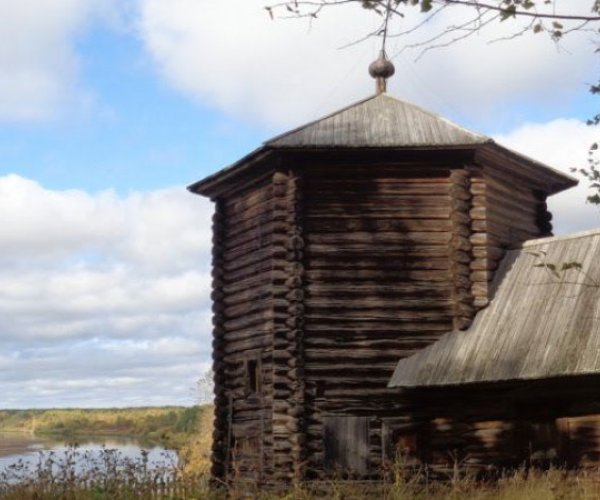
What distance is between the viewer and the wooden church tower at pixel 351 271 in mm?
16656

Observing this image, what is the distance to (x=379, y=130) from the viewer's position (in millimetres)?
17844

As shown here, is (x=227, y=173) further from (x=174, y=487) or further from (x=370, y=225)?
(x=174, y=487)

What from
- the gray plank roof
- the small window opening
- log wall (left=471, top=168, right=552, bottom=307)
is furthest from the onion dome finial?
the small window opening

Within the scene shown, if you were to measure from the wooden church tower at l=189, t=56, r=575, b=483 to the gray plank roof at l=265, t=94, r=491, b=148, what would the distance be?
1.5 inches

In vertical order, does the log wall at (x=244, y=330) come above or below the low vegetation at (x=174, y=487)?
above

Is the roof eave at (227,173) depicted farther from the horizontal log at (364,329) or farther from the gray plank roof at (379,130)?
the horizontal log at (364,329)

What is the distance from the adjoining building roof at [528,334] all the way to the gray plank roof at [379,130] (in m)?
2.66

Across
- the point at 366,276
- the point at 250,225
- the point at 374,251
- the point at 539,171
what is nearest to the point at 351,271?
the point at 366,276

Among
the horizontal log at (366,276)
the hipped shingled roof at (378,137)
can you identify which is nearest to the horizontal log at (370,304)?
the horizontal log at (366,276)

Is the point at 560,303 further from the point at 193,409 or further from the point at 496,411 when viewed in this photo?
the point at 193,409

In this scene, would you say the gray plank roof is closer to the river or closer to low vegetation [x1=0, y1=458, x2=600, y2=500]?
the river

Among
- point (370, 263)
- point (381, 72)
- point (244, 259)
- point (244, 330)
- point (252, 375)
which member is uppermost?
point (381, 72)

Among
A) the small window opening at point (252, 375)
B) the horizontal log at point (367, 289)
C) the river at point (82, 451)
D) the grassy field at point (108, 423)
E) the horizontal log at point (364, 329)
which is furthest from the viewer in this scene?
the grassy field at point (108, 423)

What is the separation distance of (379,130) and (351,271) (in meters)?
2.80
